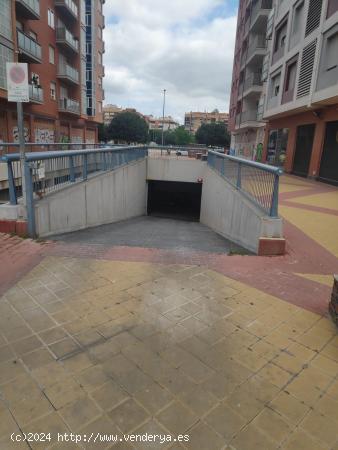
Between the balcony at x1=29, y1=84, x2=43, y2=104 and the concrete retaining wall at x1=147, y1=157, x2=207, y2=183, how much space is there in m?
9.16

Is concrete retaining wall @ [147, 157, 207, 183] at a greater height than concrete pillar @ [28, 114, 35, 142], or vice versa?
concrete pillar @ [28, 114, 35, 142]

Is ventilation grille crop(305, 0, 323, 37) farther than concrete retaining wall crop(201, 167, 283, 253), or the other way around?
ventilation grille crop(305, 0, 323, 37)

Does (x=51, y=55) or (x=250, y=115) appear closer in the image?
(x=51, y=55)

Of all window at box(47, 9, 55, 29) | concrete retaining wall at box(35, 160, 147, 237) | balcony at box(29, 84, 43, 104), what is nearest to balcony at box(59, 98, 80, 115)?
balcony at box(29, 84, 43, 104)

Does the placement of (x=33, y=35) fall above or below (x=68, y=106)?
above

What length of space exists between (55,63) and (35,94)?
6674 mm

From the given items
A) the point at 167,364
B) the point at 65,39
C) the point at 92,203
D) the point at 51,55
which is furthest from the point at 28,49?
the point at 167,364

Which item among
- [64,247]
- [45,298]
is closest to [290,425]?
[45,298]

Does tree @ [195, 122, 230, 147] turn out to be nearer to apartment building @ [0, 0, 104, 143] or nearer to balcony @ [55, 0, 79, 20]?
apartment building @ [0, 0, 104, 143]

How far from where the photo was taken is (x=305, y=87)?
14719 millimetres

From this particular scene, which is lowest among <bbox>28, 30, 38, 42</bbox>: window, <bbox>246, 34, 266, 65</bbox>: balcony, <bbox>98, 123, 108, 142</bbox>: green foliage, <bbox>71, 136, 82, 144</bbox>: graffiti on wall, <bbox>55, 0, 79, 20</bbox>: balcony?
<bbox>71, 136, 82, 144</bbox>: graffiti on wall

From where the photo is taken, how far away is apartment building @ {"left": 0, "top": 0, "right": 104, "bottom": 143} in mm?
17656

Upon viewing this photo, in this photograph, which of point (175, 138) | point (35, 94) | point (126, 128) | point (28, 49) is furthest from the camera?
point (175, 138)

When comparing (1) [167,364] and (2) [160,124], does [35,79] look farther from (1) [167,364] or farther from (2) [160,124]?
(2) [160,124]
